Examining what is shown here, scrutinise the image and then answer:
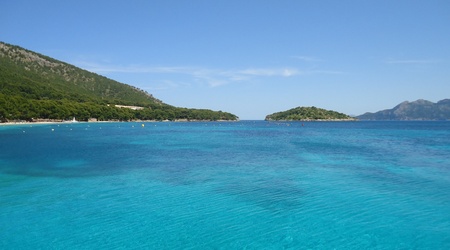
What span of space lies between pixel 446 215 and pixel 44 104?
151839 millimetres

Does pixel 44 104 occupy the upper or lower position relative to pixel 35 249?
upper

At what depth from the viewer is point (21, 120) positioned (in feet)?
414

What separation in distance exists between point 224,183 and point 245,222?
885 centimetres

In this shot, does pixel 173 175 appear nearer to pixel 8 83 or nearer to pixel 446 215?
pixel 446 215

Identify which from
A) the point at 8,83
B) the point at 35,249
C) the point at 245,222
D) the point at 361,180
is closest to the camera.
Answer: the point at 35,249

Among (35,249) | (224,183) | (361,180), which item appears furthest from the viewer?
(361,180)

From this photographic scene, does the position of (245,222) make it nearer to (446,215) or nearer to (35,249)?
(35,249)

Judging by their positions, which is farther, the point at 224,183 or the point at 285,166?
the point at 285,166

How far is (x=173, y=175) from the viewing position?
91.7 feet

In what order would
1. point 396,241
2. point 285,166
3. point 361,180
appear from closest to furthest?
point 396,241, point 361,180, point 285,166

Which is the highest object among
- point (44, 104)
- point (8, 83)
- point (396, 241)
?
point (8, 83)

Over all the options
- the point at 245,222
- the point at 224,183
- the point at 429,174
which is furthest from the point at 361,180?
the point at 245,222

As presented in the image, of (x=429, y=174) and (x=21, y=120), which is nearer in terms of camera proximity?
(x=429, y=174)

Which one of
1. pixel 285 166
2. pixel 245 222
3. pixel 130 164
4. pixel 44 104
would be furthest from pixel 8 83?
pixel 245 222
